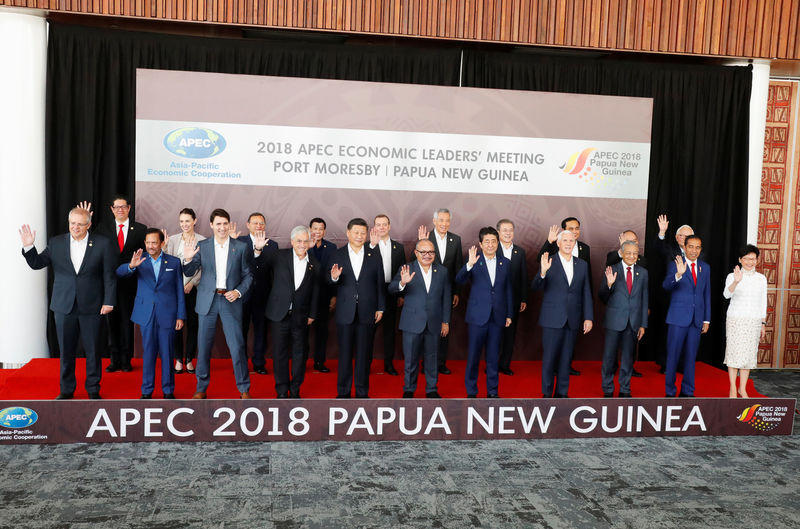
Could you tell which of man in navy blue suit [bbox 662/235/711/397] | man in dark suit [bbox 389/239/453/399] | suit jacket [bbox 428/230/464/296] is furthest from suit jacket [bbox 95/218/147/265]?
man in navy blue suit [bbox 662/235/711/397]

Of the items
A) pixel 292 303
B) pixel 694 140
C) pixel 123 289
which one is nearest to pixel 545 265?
pixel 292 303

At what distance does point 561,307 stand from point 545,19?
3.09 meters

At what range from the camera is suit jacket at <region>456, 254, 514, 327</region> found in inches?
203

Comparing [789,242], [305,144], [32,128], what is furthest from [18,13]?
[789,242]

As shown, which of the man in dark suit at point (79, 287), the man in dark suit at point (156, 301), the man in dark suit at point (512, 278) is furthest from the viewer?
the man in dark suit at point (512, 278)

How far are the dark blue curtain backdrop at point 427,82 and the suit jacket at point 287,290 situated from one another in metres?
2.44

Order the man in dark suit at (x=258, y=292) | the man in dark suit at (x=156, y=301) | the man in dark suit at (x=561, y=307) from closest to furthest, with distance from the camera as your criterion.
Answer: the man in dark suit at (x=156, y=301)
the man in dark suit at (x=561, y=307)
the man in dark suit at (x=258, y=292)

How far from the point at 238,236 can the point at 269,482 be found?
8.59ft

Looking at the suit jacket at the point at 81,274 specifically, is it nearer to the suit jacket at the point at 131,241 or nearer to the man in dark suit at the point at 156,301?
the man in dark suit at the point at 156,301

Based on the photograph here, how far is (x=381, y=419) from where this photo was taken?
14.9 feet

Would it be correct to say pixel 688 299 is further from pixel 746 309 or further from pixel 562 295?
pixel 562 295

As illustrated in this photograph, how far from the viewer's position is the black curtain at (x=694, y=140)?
7.10 metres

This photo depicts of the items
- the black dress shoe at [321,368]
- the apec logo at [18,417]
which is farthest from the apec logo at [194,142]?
the apec logo at [18,417]

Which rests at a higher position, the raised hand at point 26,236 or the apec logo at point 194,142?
the apec logo at point 194,142
